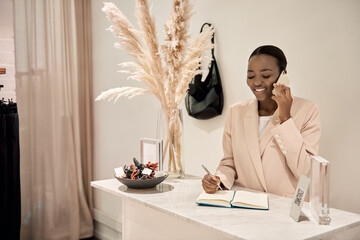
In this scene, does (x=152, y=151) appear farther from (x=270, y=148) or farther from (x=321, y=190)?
(x=321, y=190)

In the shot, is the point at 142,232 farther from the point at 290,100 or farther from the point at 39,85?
the point at 39,85

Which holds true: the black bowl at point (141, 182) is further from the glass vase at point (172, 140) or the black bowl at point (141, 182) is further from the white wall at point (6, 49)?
the white wall at point (6, 49)

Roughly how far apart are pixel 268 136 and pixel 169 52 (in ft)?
2.21

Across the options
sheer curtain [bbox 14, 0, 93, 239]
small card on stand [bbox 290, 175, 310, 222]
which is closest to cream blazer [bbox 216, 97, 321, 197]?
small card on stand [bbox 290, 175, 310, 222]

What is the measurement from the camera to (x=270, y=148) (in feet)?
5.63

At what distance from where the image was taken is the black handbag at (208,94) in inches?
95.6

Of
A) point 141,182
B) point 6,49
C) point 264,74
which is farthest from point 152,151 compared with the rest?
point 6,49

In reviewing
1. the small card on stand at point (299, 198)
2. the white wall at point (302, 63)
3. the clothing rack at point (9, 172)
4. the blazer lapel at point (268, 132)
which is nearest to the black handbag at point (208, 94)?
the white wall at point (302, 63)

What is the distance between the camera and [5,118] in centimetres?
312

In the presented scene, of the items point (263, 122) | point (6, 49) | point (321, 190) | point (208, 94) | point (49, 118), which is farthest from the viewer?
point (6, 49)

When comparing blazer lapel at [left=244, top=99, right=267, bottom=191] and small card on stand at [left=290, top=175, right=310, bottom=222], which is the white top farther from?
small card on stand at [left=290, top=175, right=310, bottom=222]

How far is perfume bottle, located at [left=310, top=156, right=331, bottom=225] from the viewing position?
1159mm

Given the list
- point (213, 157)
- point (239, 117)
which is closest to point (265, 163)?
point (239, 117)

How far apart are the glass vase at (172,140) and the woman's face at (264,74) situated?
475 mm
